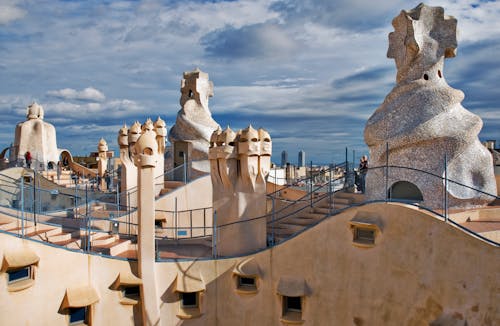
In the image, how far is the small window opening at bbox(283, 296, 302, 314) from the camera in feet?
29.5

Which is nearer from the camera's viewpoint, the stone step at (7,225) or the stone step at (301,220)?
the stone step at (7,225)

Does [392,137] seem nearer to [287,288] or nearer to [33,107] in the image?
[287,288]

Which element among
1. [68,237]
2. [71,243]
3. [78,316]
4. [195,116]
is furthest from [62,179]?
[78,316]

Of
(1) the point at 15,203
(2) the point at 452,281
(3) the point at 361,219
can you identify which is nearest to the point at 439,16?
(3) the point at 361,219

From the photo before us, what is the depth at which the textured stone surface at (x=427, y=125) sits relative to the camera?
10.2 meters

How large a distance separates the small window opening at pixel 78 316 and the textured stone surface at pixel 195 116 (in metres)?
10.1

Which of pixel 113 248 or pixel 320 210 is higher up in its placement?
pixel 320 210

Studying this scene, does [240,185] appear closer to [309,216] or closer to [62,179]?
[309,216]

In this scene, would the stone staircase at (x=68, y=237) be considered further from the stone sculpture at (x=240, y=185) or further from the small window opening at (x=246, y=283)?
the small window opening at (x=246, y=283)

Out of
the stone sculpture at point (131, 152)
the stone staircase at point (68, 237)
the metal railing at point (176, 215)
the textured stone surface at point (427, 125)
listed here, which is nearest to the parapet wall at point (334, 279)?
the metal railing at point (176, 215)

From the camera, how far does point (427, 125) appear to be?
33.5 feet

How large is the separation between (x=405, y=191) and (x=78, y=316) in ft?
27.3

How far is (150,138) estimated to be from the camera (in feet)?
31.3

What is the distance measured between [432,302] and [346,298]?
1.68 metres
